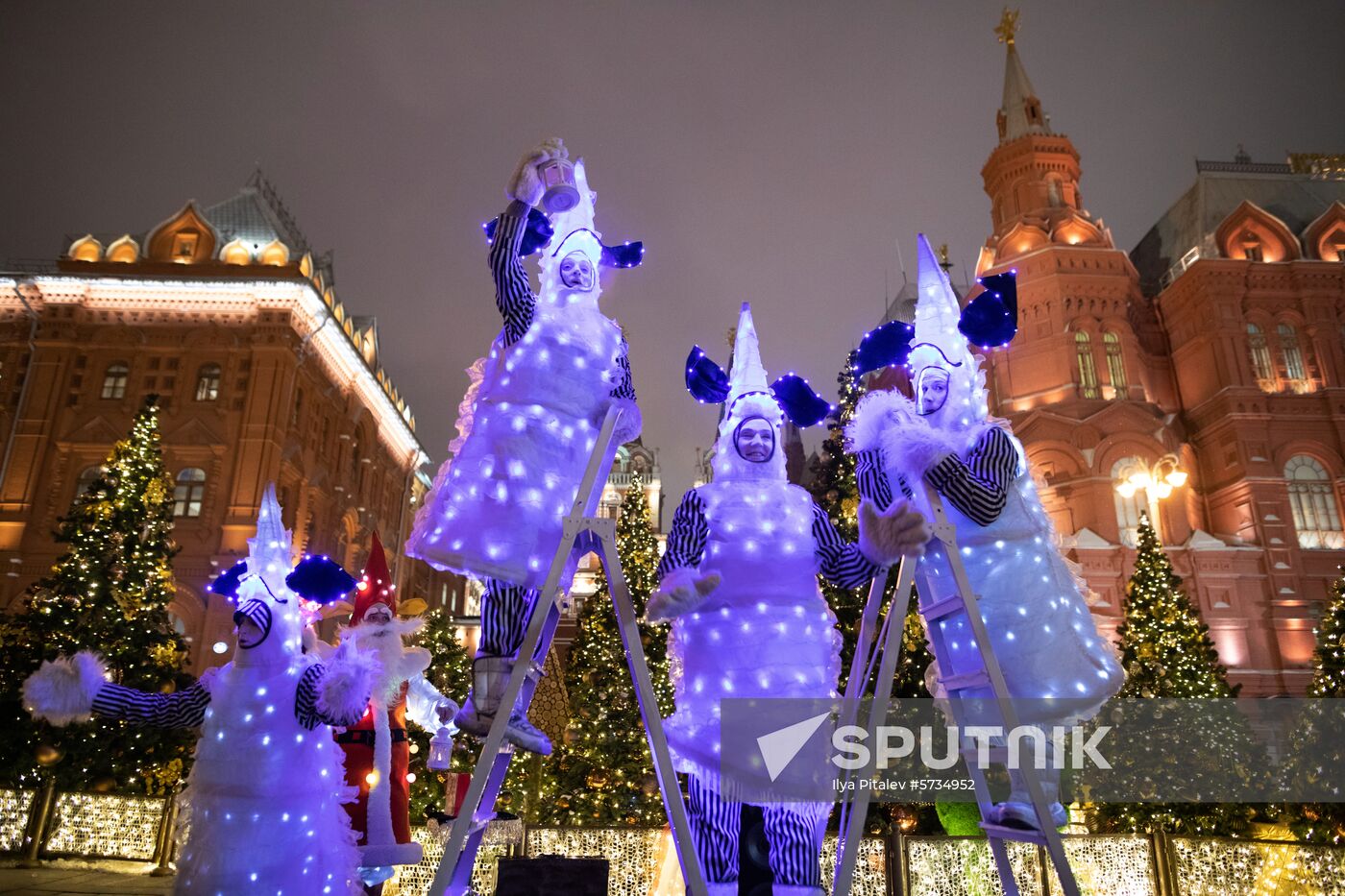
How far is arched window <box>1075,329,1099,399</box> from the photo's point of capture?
22.2 meters

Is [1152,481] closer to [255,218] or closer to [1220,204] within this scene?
[1220,204]

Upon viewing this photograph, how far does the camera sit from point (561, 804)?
10.3 m

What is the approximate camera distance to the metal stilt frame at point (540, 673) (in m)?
2.73

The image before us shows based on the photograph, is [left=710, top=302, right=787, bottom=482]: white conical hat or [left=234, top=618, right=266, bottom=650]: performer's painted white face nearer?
[left=234, top=618, right=266, bottom=650]: performer's painted white face

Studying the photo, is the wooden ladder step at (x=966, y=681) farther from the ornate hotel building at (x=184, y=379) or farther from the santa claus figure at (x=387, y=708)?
the ornate hotel building at (x=184, y=379)

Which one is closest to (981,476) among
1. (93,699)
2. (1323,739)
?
(93,699)

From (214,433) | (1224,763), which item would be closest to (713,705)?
(1224,763)

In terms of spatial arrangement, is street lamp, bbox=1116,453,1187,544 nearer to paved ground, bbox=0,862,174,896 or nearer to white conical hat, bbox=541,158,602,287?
white conical hat, bbox=541,158,602,287

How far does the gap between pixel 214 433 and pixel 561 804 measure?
16.0 m

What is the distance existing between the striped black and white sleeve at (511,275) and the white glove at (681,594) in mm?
1386

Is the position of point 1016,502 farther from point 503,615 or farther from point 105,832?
point 105,832

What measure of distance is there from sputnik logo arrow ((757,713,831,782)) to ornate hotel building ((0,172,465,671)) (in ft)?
63.2

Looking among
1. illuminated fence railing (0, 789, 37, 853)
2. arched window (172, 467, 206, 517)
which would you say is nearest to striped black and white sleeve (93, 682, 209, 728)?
illuminated fence railing (0, 789, 37, 853)

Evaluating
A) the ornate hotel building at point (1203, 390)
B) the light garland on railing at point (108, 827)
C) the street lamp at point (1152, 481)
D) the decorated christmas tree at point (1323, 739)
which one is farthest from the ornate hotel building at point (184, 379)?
the street lamp at point (1152, 481)
